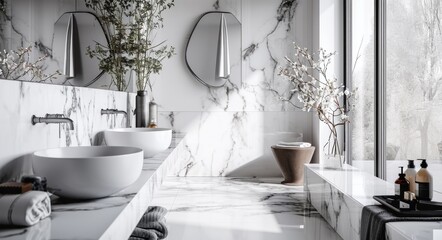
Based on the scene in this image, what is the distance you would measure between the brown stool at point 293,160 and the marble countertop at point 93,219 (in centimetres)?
304

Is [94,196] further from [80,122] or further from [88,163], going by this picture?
[80,122]

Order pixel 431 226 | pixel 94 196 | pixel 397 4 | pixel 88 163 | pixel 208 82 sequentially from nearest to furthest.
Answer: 1. pixel 88 163
2. pixel 94 196
3. pixel 431 226
4. pixel 397 4
5. pixel 208 82

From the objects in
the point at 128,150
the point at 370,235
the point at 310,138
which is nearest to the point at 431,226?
the point at 370,235

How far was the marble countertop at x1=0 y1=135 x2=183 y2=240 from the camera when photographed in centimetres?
110

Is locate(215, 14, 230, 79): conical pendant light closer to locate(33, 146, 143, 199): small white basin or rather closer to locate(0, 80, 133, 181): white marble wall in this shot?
locate(0, 80, 133, 181): white marble wall

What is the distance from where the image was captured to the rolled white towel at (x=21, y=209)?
114cm

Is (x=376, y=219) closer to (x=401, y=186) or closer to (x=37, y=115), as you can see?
(x=401, y=186)

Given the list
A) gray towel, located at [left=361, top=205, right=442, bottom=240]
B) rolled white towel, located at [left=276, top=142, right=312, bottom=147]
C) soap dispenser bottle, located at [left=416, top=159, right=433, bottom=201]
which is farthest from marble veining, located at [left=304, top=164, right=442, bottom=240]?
rolled white towel, located at [left=276, top=142, right=312, bottom=147]

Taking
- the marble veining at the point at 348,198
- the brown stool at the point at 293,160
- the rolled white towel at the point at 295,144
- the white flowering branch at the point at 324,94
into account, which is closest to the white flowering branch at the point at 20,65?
the marble veining at the point at 348,198

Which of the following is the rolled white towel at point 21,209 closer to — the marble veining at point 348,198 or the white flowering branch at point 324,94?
the marble veining at point 348,198

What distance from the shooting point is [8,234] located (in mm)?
1087

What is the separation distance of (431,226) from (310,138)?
11.0 feet

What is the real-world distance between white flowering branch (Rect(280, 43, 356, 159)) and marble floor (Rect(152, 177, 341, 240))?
2.39 ft

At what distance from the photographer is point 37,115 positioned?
185 centimetres
